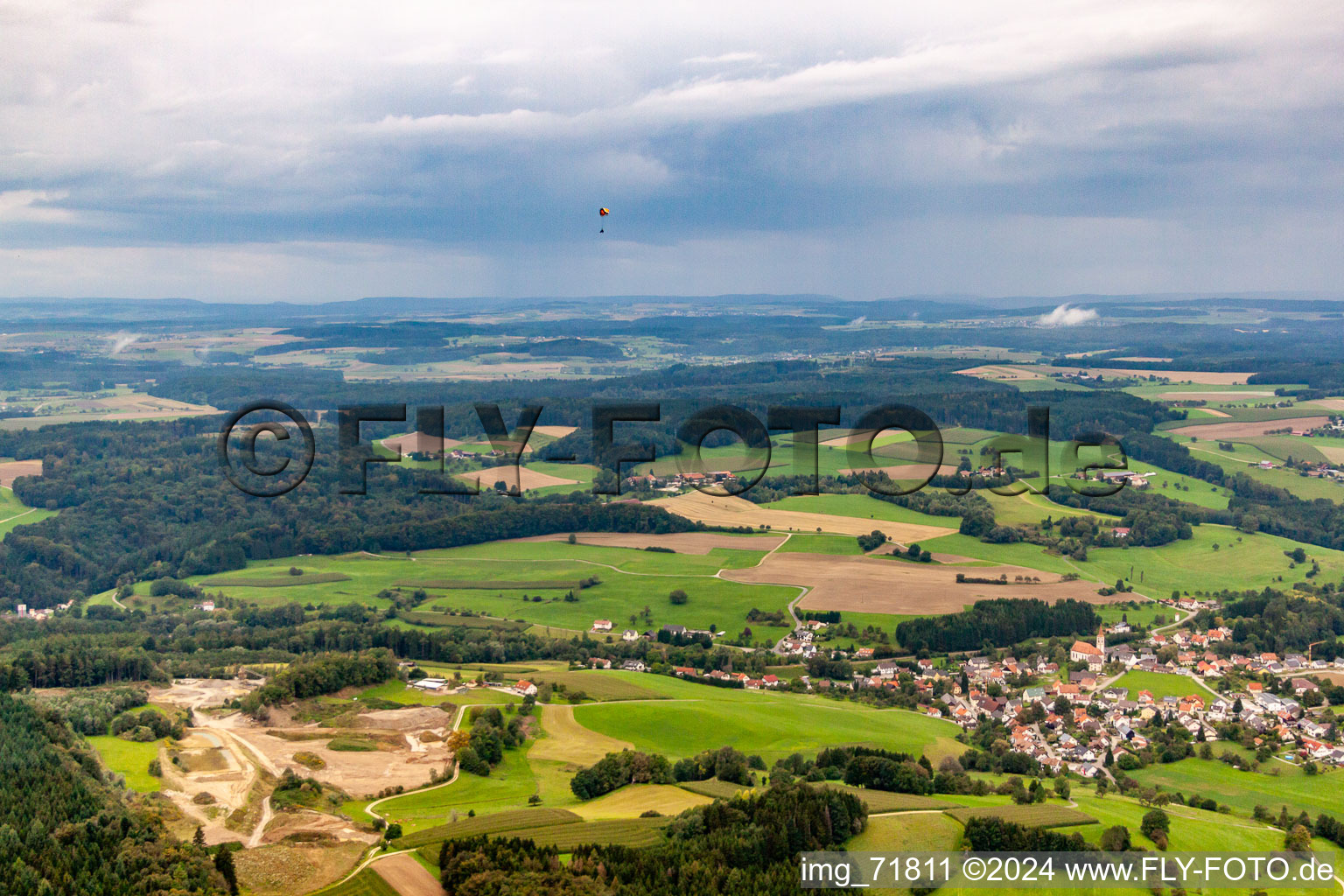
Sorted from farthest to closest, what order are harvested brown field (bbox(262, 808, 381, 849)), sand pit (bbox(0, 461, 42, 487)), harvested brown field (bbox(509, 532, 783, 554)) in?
sand pit (bbox(0, 461, 42, 487)), harvested brown field (bbox(509, 532, 783, 554)), harvested brown field (bbox(262, 808, 381, 849))

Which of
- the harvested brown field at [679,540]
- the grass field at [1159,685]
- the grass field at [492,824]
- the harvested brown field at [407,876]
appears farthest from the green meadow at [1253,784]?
the harvested brown field at [679,540]

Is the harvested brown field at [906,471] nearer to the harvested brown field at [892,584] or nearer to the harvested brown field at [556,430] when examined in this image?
the harvested brown field at [892,584]

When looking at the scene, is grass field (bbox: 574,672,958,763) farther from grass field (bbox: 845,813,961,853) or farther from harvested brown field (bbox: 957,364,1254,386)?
harvested brown field (bbox: 957,364,1254,386)

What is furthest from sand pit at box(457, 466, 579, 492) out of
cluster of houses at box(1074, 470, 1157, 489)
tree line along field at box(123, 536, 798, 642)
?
cluster of houses at box(1074, 470, 1157, 489)

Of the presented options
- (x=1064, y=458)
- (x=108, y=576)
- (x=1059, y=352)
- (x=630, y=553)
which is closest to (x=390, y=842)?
(x=630, y=553)

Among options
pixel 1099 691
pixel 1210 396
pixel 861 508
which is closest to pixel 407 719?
pixel 1099 691

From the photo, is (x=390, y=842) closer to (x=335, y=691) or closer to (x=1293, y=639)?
(x=335, y=691)
